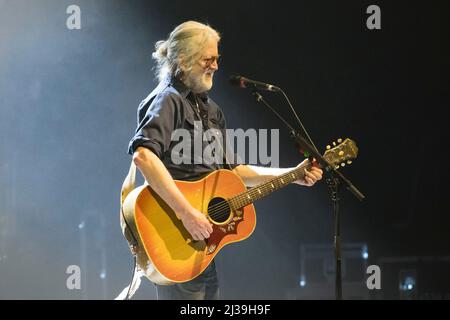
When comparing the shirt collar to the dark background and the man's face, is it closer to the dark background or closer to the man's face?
the man's face

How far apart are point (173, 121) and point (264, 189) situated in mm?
633

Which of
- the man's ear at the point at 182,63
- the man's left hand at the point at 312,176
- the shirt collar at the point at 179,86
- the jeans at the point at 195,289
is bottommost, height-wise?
the jeans at the point at 195,289

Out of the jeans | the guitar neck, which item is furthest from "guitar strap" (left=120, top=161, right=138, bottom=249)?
the guitar neck

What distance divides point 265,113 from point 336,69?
26.4 inches

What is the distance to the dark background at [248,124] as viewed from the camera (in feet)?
15.6

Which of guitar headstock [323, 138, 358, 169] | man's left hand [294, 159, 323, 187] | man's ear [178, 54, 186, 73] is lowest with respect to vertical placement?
man's left hand [294, 159, 323, 187]

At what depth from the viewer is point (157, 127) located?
2742 millimetres

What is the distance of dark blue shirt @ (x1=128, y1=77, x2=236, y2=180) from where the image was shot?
2738 millimetres

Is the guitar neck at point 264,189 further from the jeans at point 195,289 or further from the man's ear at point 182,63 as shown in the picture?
the man's ear at point 182,63

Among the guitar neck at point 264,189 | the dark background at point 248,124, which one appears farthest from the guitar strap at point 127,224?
the dark background at point 248,124

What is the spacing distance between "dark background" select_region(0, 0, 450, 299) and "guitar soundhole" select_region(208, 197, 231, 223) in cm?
200

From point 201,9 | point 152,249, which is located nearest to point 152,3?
point 201,9

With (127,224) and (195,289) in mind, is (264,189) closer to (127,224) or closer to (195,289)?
(195,289)
